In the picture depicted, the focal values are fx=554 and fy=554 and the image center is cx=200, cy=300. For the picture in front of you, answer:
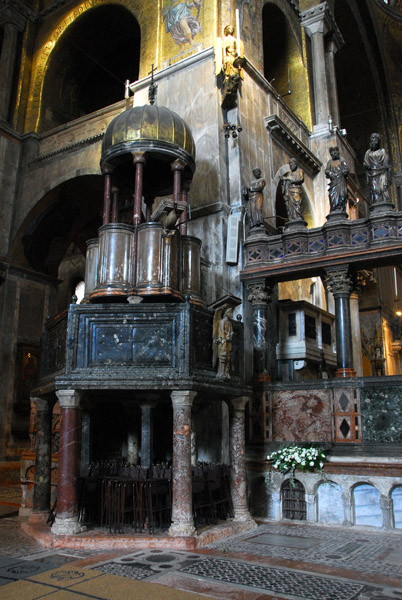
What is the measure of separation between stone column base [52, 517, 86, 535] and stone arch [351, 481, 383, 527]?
4736 mm

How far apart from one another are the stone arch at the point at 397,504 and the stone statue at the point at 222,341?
3449mm

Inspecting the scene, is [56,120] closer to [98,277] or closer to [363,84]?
[98,277]

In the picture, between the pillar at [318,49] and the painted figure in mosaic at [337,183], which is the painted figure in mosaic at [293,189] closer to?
the painted figure in mosaic at [337,183]

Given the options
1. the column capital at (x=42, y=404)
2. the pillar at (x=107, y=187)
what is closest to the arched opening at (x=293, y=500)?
the column capital at (x=42, y=404)

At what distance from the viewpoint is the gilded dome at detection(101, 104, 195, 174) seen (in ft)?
32.7

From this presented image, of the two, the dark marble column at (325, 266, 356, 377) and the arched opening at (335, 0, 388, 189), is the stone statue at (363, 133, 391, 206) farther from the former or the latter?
the arched opening at (335, 0, 388, 189)

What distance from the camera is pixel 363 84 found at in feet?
85.5

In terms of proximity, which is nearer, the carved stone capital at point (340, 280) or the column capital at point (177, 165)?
the column capital at point (177, 165)

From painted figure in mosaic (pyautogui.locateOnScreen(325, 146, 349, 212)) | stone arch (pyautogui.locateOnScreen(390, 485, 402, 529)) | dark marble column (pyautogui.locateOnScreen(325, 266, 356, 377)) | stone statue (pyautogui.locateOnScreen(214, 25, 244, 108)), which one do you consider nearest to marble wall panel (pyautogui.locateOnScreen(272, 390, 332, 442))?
dark marble column (pyautogui.locateOnScreen(325, 266, 356, 377))

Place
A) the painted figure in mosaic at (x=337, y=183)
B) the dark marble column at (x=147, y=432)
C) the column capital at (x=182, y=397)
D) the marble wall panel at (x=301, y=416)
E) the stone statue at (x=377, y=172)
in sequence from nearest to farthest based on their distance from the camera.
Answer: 1. the column capital at (x=182, y=397)
2. the dark marble column at (x=147, y=432)
3. the marble wall panel at (x=301, y=416)
4. the stone statue at (x=377, y=172)
5. the painted figure in mosaic at (x=337, y=183)

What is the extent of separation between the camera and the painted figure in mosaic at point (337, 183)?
11.9m

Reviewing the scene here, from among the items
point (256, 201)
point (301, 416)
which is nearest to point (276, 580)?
point (301, 416)

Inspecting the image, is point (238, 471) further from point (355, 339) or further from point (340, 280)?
point (355, 339)

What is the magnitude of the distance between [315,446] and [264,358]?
2177 mm
